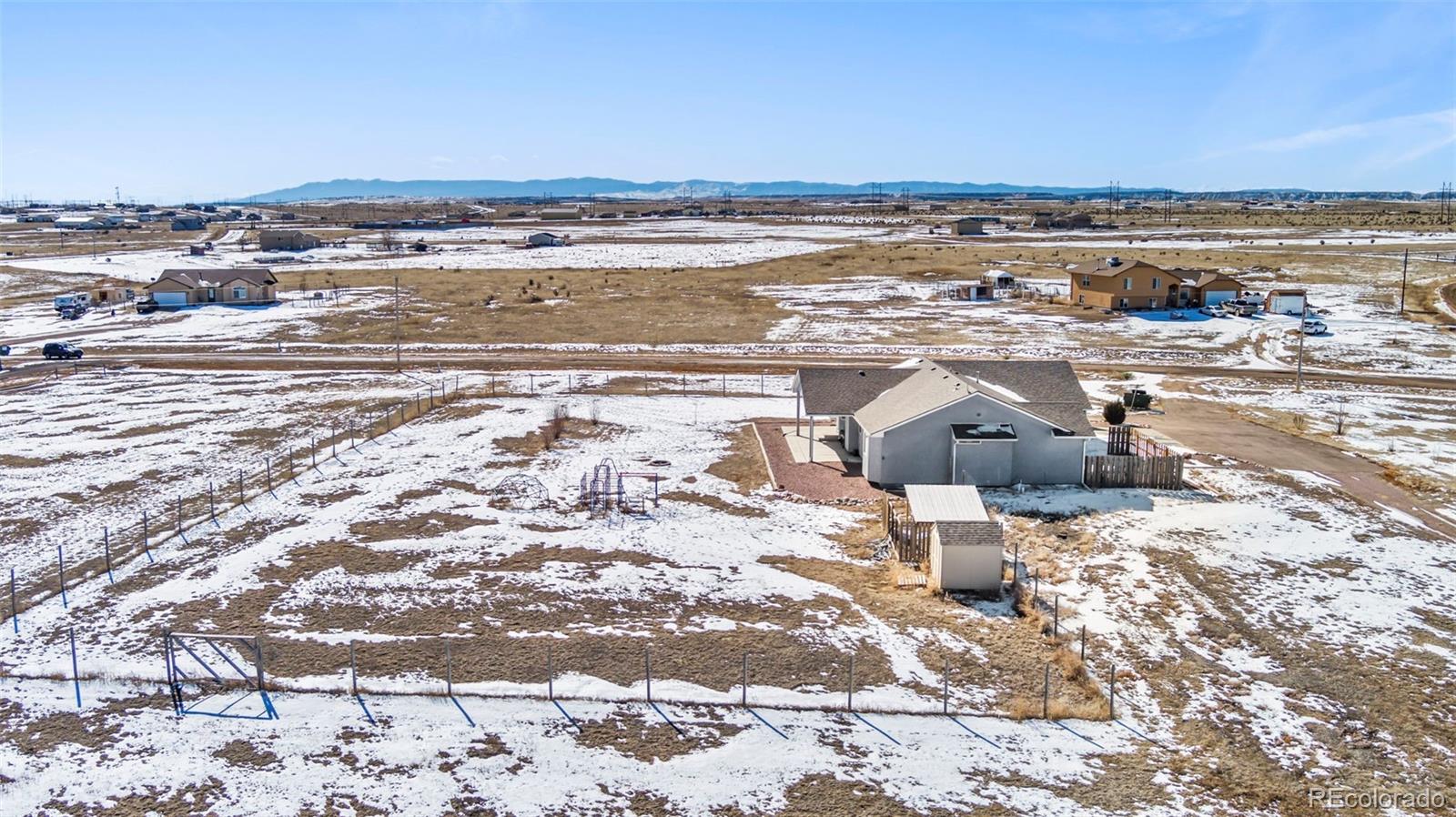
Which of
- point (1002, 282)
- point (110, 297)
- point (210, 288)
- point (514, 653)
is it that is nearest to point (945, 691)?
point (514, 653)

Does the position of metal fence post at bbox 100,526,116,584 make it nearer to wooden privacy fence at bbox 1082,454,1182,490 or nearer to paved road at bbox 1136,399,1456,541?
wooden privacy fence at bbox 1082,454,1182,490

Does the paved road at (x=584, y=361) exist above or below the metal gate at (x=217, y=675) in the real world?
above

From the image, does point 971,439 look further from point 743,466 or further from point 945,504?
point 743,466

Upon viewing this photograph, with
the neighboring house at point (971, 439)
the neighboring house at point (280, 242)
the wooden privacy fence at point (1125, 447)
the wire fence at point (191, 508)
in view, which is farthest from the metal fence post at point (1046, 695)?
the neighboring house at point (280, 242)

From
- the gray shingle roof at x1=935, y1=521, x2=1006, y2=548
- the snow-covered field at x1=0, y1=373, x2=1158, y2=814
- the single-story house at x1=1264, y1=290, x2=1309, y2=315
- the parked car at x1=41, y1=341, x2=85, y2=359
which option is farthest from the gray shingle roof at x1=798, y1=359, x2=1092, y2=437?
the parked car at x1=41, y1=341, x2=85, y2=359

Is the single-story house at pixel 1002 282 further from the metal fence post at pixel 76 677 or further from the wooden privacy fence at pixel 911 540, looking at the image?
the metal fence post at pixel 76 677

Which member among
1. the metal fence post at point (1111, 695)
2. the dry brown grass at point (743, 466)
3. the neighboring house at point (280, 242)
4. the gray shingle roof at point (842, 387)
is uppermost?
the neighboring house at point (280, 242)
